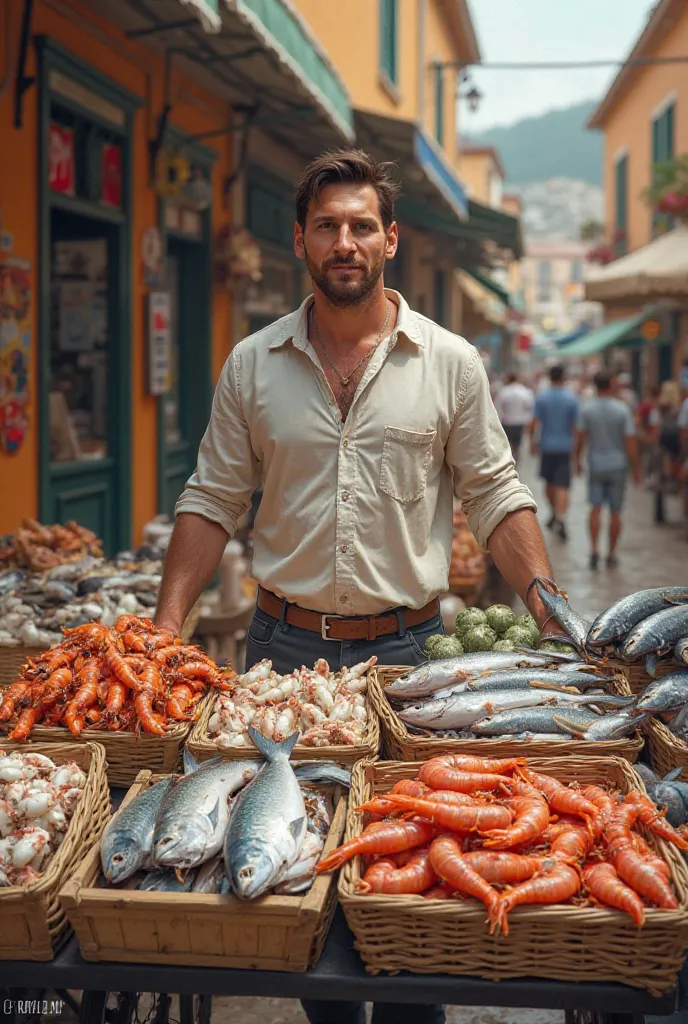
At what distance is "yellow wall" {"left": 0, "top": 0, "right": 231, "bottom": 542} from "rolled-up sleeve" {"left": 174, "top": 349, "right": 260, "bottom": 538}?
112 inches

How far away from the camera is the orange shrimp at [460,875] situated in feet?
7.23

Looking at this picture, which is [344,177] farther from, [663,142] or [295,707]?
[663,142]

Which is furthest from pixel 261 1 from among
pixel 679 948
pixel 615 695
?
pixel 679 948

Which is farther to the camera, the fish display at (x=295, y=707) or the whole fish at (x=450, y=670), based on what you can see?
the whole fish at (x=450, y=670)

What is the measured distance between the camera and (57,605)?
5203 mm

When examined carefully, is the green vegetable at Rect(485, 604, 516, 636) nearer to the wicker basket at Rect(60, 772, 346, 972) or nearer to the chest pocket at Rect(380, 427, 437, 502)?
the chest pocket at Rect(380, 427, 437, 502)

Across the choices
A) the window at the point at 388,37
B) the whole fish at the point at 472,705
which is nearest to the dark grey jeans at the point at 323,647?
the whole fish at the point at 472,705

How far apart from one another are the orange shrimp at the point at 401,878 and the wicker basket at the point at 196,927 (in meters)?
0.09

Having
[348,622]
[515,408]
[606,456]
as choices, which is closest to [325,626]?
[348,622]

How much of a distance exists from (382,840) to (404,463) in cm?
143

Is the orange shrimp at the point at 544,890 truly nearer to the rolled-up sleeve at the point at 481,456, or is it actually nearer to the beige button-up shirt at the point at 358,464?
the beige button-up shirt at the point at 358,464

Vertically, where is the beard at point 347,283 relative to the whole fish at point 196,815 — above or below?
above

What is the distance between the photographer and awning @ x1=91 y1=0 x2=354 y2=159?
248 inches

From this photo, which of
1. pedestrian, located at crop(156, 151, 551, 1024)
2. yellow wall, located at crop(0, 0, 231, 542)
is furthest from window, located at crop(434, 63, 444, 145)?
pedestrian, located at crop(156, 151, 551, 1024)
